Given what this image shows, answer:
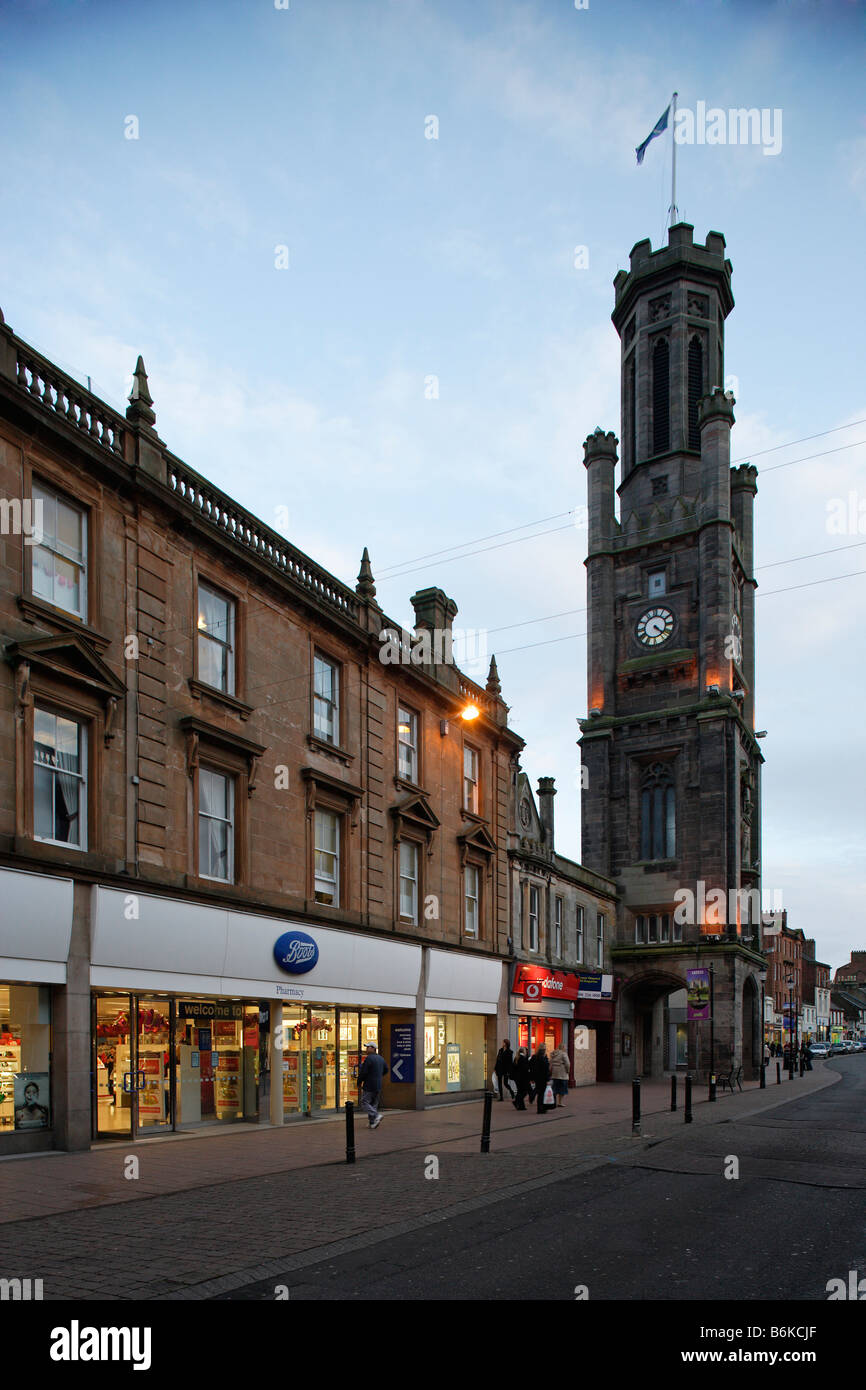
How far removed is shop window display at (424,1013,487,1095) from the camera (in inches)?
1135

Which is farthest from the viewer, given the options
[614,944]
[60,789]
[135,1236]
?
[614,944]

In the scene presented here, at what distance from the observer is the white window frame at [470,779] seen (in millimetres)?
32156

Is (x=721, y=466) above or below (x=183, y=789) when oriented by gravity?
above

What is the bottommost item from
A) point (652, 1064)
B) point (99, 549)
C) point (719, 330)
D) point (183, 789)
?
point (652, 1064)

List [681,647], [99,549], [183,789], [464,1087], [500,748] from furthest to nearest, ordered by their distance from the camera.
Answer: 1. [681,647]
2. [500,748]
3. [464,1087]
4. [183,789]
5. [99,549]

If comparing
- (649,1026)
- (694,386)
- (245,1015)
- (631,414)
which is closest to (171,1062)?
(245,1015)

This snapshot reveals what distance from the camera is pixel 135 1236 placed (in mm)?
10328

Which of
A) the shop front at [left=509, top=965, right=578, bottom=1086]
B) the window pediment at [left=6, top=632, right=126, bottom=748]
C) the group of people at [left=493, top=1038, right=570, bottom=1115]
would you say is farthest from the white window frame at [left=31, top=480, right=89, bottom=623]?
the shop front at [left=509, top=965, right=578, bottom=1086]

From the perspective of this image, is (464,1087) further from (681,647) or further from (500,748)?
(681,647)

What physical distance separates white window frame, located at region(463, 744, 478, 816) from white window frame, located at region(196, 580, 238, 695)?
11.7 m

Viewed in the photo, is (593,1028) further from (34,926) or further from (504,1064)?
(34,926)

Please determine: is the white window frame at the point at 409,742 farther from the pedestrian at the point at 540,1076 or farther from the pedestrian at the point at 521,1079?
the pedestrian at the point at 521,1079
